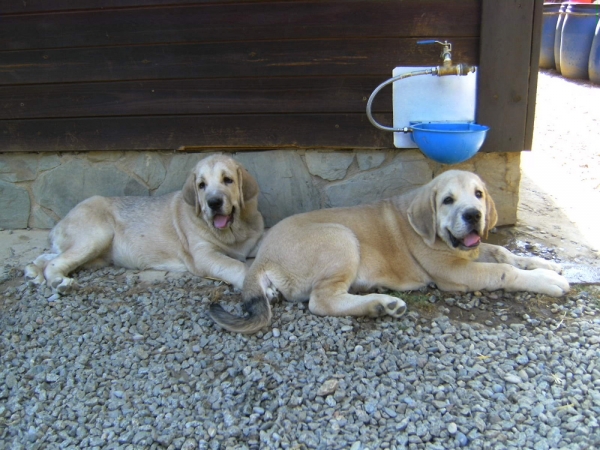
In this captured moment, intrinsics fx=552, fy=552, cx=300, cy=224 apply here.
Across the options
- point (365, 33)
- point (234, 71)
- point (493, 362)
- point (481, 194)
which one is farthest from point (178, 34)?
point (493, 362)

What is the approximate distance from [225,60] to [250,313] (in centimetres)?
265

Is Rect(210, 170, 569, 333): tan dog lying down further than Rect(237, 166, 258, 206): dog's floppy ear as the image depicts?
No

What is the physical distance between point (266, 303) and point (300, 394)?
0.92m

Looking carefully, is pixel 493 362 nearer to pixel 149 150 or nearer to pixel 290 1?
pixel 290 1

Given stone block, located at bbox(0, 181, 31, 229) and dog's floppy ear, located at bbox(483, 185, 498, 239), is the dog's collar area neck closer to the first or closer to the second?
dog's floppy ear, located at bbox(483, 185, 498, 239)

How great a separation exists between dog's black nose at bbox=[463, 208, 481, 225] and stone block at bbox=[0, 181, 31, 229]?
4.84 metres

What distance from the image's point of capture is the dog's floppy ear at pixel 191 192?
5.23 m

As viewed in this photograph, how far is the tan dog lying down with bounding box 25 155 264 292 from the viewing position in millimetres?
5092

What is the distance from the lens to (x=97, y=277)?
5305 mm

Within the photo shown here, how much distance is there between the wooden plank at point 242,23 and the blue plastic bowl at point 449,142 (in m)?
1.02

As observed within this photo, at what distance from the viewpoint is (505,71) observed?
5.02 metres

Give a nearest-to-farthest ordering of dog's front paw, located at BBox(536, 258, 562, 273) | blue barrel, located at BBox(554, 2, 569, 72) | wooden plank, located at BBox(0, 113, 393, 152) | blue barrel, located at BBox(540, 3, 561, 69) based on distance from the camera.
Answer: dog's front paw, located at BBox(536, 258, 562, 273)
wooden plank, located at BBox(0, 113, 393, 152)
blue barrel, located at BBox(554, 2, 569, 72)
blue barrel, located at BBox(540, 3, 561, 69)

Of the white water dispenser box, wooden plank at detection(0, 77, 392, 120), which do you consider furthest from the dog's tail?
the white water dispenser box

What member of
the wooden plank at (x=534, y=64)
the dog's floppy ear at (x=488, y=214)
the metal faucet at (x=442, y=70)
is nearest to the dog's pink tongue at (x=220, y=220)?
the metal faucet at (x=442, y=70)
